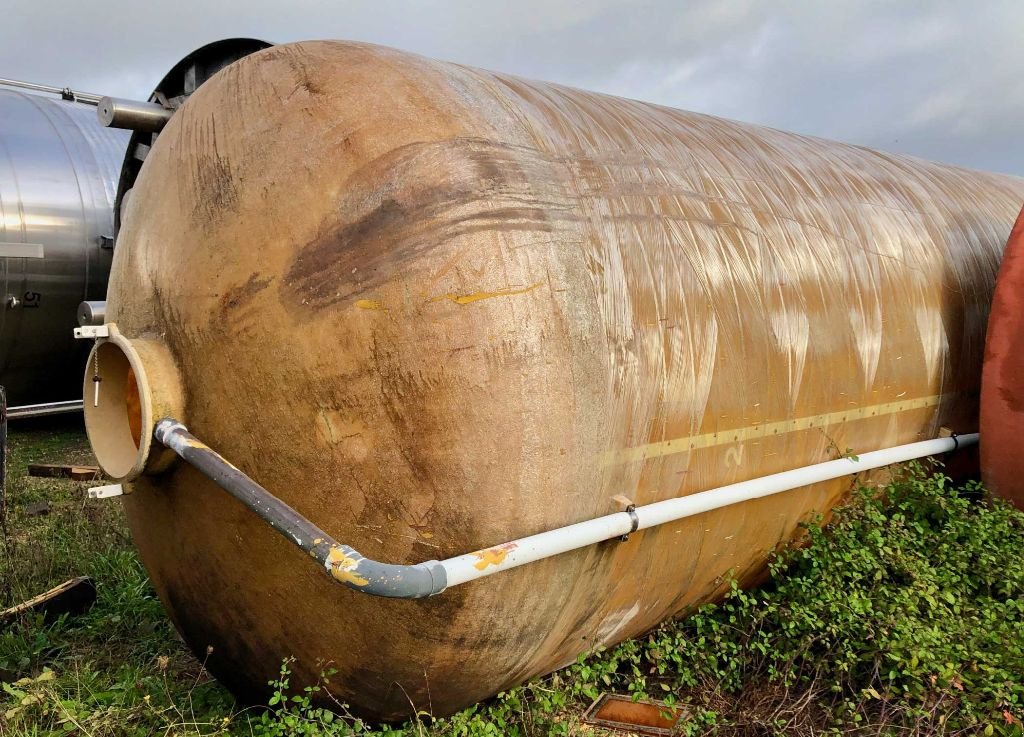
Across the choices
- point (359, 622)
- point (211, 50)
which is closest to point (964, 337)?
point (359, 622)

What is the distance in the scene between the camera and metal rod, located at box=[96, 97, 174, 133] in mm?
5293

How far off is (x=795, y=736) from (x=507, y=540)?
129cm

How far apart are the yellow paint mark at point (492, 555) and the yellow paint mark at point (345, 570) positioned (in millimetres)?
287

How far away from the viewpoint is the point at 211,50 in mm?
5594

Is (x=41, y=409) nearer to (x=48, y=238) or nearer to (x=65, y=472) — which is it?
(x=65, y=472)

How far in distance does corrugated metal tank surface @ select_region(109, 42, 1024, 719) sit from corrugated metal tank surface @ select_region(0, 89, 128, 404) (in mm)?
4844

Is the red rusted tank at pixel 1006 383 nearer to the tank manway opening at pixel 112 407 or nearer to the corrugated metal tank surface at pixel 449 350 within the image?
the corrugated metal tank surface at pixel 449 350

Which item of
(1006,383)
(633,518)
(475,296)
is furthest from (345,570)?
(1006,383)

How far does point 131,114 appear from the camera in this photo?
210 inches

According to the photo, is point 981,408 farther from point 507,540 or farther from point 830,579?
point 507,540

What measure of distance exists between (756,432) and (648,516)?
0.58 metres

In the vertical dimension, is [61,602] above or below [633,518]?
below

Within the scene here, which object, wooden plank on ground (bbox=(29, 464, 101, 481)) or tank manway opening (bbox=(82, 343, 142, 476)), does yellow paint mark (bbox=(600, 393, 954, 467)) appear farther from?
wooden plank on ground (bbox=(29, 464, 101, 481))

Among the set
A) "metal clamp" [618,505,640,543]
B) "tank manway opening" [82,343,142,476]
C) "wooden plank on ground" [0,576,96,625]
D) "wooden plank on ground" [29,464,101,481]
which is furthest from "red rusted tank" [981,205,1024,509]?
"wooden plank on ground" [29,464,101,481]
